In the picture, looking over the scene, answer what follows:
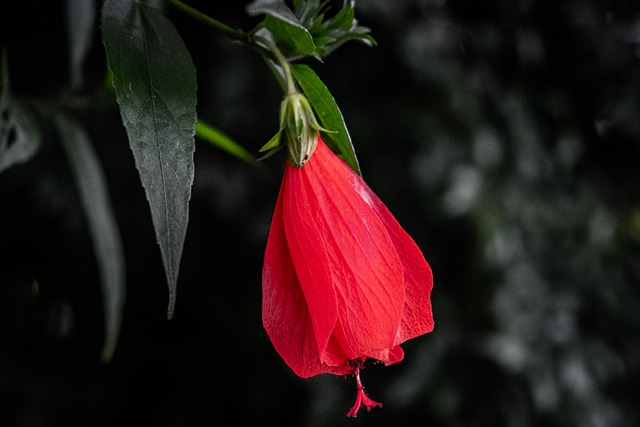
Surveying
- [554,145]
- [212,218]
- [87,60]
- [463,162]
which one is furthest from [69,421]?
[554,145]

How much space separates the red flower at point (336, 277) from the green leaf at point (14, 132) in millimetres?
222

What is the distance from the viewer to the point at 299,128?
39 cm

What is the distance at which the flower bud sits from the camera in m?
0.39

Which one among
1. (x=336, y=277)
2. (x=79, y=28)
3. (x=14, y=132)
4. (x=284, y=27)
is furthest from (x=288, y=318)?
(x=79, y=28)

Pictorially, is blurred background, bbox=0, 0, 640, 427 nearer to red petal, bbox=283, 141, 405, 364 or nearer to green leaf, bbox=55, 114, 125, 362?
green leaf, bbox=55, 114, 125, 362

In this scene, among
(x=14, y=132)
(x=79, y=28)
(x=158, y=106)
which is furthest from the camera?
(x=79, y=28)

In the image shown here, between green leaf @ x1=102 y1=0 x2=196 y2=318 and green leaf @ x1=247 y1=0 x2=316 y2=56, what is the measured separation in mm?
42

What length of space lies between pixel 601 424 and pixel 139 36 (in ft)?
3.06

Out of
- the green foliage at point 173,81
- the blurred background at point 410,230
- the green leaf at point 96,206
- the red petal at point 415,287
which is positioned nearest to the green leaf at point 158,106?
the green foliage at point 173,81

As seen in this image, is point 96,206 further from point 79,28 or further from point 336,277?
point 336,277

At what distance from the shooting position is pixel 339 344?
37cm

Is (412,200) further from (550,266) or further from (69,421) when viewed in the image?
(69,421)

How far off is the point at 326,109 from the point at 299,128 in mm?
16

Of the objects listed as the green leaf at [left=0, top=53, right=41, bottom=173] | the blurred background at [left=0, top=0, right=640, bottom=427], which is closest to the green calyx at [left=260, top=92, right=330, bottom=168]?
the green leaf at [left=0, top=53, right=41, bottom=173]
